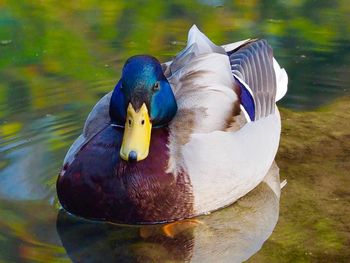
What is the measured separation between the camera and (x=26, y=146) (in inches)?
243

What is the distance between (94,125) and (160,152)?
1.61 ft

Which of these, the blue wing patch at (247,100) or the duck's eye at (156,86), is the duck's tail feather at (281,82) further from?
the duck's eye at (156,86)

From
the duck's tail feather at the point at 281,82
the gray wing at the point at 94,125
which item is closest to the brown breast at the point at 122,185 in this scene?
the gray wing at the point at 94,125

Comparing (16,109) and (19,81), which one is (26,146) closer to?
(16,109)

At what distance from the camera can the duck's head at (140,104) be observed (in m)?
5.14

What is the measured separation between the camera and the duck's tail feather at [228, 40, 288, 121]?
604 cm

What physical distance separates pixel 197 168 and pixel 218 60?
0.89 meters

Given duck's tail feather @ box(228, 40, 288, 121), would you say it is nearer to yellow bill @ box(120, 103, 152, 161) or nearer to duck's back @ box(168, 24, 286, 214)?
duck's back @ box(168, 24, 286, 214)

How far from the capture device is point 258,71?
6469 millimetres

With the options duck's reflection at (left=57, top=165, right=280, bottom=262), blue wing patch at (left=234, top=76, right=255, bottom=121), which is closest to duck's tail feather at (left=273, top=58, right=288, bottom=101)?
blue wing patch at (left=234, top=76, right=255, bottom=121)

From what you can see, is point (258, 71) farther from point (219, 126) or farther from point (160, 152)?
point (160, 152)

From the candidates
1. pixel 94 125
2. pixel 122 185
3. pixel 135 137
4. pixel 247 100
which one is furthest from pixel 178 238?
pixel 247 100

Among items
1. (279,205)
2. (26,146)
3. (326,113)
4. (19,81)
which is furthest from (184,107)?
(19,81)

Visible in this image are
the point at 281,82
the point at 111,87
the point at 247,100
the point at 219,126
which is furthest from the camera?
the point at 111,87
